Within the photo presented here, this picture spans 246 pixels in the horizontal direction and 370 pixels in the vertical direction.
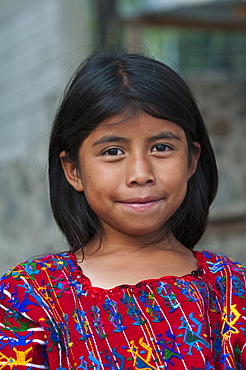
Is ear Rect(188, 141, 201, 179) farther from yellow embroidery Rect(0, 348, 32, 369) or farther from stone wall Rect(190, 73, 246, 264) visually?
stone wall Rect(190, 73, 246, 264)

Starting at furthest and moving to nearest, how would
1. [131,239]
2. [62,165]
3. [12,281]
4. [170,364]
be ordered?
1. [62,165]
2. [131,239]
3. [12,281]
4. [170,364]

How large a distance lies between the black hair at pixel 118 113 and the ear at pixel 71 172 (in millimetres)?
21

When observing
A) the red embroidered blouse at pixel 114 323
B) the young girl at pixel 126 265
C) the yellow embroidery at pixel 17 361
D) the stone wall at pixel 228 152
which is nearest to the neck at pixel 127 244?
the young girl at pixel 126 265

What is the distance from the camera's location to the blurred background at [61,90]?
4.36 m

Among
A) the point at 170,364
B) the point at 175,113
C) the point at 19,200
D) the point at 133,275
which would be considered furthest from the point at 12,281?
the point at 19,200

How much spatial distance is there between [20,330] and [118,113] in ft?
2.05

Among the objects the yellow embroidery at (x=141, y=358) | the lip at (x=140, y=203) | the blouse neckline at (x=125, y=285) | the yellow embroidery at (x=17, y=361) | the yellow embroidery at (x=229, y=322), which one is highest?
the lip at (x=140, y=203)

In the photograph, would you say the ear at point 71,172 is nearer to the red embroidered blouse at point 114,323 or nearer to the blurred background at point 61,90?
the red embroidered blouse at point 114,323

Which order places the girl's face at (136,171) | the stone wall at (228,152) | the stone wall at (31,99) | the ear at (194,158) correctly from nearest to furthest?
the girl's face at (136,171) < the ear at (194,158) < the stone wall at (31,99) < the stone wall at (228,152)

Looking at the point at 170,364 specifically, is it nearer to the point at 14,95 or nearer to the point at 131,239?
the point at 131,239

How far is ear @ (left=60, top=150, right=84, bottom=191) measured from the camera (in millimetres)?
1741

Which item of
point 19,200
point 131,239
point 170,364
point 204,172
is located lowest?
point 170,364

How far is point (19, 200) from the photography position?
4.80 m

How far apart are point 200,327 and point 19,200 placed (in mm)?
3466
